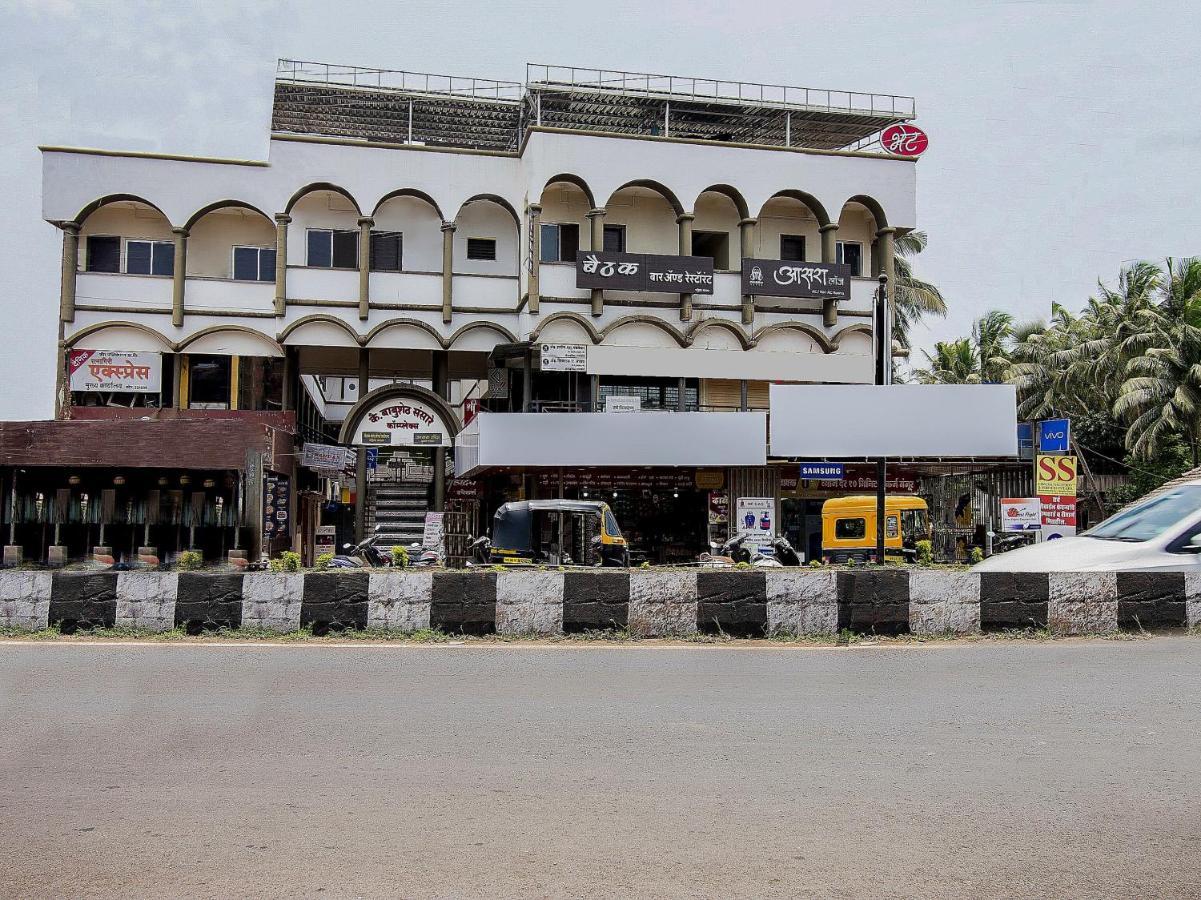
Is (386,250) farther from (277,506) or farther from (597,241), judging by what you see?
(277,506)

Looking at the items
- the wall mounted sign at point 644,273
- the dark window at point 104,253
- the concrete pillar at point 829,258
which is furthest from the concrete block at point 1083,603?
the dark window at point 104,253

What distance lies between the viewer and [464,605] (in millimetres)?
11203

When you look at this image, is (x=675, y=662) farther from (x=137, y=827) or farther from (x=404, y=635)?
(x=137, y=827)

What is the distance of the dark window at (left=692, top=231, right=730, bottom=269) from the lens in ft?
113

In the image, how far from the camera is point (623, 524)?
104ft

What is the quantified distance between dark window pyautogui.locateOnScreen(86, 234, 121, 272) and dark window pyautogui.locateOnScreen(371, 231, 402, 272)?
7.28 meters

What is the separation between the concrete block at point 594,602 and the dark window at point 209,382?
2452cm

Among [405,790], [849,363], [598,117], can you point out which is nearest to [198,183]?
[598,117]

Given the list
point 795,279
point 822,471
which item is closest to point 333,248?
point 795,279

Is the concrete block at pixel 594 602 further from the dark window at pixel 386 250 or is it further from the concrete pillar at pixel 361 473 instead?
the dark window at pixel 386 250

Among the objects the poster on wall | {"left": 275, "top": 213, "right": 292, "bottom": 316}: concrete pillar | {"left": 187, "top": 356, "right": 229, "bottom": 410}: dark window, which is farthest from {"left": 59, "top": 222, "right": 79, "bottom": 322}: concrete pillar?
the poster on wall

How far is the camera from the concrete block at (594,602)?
11.2 metres

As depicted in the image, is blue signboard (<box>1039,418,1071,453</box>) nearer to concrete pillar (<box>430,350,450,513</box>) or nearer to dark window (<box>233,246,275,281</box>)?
concrete pillar (<box>430,350,450,513</box>)

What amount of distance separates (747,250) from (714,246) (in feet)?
6.48
